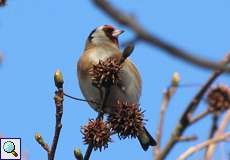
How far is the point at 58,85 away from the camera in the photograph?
195 cm

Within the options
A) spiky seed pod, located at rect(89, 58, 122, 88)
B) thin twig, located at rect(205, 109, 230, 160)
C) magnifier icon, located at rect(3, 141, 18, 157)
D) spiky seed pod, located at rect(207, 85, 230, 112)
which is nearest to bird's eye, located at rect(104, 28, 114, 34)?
magnifier icon, located at rect(3, 141, 18, 157)

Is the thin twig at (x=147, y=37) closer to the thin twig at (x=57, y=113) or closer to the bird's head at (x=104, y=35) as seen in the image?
the thin twig at (x=57, y=113)

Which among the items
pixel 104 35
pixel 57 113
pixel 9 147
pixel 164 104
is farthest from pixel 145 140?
pixel 164 104

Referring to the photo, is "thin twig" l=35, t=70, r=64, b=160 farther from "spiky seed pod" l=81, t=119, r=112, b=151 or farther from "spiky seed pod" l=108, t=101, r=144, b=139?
"spiky seed pod" l=108, t=101, r=144, b=139

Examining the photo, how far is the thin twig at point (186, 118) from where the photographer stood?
37.6 inches

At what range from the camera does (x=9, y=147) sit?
9.33ft

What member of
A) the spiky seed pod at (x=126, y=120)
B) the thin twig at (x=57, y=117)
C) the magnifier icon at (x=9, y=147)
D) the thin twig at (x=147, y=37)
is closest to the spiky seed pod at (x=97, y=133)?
the spiky seed pod at (x=126, y=120)

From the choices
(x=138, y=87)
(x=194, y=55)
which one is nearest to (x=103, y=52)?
(x=138, y=87)

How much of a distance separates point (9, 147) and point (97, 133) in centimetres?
76

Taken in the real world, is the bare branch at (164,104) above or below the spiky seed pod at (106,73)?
below

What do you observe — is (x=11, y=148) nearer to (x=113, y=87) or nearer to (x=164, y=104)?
(x=113, y=87)

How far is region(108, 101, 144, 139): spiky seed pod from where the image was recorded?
247 cm

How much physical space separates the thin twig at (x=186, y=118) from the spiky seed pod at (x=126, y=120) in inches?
55.4

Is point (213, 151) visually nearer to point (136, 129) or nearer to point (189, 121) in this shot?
point (189, 121)
